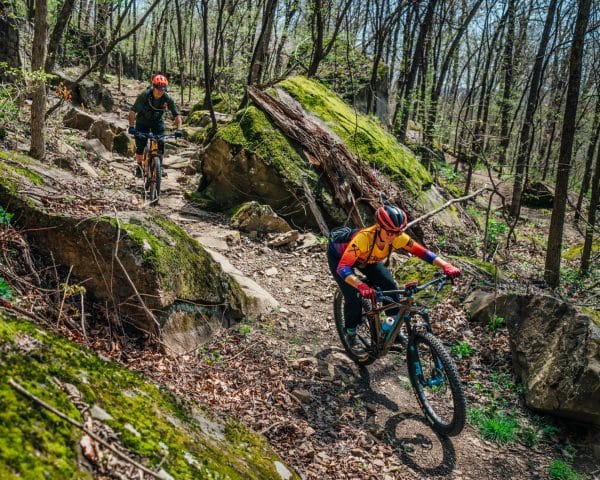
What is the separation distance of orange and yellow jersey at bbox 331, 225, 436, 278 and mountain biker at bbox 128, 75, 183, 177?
538 centimetres

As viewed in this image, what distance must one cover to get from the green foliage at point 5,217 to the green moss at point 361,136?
312 inches

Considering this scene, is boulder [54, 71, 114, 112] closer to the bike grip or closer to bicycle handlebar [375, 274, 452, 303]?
the bike grip

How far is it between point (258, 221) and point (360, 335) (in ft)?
13.4

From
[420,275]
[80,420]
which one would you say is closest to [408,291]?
[420,275]

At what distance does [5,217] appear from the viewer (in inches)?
167

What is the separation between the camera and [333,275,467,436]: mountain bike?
4.39m

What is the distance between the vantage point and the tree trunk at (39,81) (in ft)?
22.2

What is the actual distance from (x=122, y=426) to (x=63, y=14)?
972 cm

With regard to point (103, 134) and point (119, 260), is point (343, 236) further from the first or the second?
point (103, 134)

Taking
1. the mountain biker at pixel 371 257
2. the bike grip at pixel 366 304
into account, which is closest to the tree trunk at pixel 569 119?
the mountain biker at pixel 371 257

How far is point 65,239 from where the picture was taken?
4.55 metres

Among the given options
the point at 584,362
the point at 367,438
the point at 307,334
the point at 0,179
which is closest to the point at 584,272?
the point at 584,362

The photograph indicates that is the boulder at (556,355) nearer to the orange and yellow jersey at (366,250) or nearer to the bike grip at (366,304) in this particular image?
the orange and yellow jersey at (366,250)

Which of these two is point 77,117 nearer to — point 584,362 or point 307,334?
point 307,334
